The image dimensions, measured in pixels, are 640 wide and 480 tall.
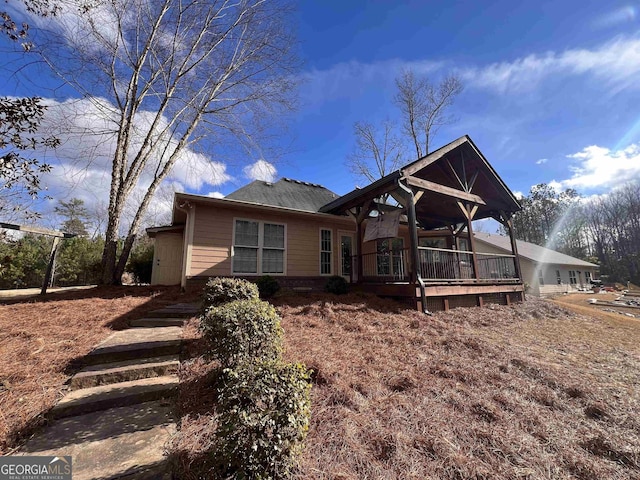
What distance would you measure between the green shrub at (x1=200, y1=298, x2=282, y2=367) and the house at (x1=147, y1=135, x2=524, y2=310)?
16.8 feet

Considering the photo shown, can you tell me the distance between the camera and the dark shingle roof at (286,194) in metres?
9.70

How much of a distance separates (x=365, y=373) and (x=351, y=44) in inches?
434

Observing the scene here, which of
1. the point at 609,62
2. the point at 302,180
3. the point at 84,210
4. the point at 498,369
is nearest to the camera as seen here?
the point at 498,369

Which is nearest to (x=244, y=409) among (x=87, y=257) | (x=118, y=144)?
(x=118, y=144)

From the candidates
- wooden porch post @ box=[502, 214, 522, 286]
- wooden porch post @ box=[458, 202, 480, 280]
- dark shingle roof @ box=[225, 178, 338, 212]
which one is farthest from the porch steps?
wooden porch post @ box=[502, 214, 522, 286]

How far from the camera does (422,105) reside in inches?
771

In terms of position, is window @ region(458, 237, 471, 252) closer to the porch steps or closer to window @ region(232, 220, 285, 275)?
window @ region(232, 220, 285, 275)

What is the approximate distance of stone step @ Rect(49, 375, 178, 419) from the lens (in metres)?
2.29

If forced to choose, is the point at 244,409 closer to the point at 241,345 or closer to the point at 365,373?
the point at 241,345

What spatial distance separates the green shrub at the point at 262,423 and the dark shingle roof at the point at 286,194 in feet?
26.2

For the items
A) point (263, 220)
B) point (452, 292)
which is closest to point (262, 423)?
point (452, 292)

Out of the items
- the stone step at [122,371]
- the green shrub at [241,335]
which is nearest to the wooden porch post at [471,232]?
the green shrub at [241,335]

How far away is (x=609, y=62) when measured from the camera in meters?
9.81

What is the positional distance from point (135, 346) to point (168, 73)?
11.2 metres
